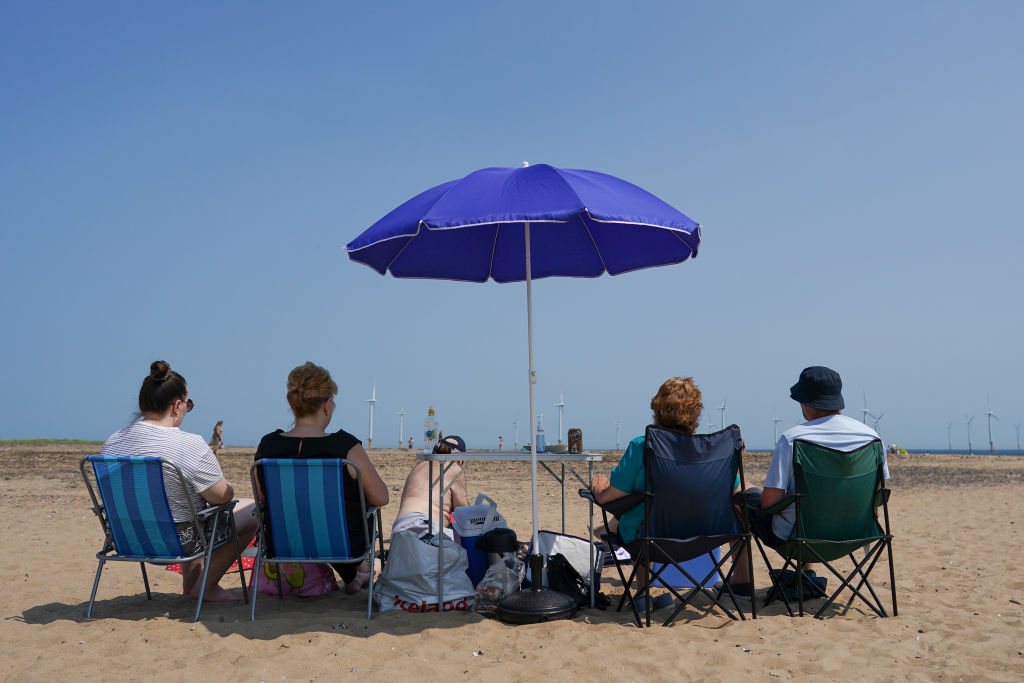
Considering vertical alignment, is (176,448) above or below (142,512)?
above

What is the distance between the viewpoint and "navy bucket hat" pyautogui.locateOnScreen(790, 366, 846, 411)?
4.12 meters

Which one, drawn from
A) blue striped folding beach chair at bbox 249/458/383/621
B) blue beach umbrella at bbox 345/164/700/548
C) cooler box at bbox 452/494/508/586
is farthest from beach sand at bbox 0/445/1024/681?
blue beach umbrella at bbox 345/164/700/548

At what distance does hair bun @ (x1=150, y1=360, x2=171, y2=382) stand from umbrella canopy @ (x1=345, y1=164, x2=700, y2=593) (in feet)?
4.03

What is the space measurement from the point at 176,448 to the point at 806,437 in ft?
11.0

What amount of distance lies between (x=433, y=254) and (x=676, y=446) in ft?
7.42

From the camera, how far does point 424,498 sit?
477 cm

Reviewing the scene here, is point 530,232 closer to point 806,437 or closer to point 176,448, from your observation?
point 806,437

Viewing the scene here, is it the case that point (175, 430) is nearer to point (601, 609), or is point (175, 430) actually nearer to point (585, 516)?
point (601, 609)

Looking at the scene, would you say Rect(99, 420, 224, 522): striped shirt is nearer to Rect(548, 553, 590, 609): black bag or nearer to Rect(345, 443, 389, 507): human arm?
Rect(345, 443, 389, 507): human arm

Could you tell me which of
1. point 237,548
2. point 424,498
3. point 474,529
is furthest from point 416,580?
point 237,548

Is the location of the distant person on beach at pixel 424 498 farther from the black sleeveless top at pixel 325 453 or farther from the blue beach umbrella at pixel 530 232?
the blue beach umbrella at pixel 530 232

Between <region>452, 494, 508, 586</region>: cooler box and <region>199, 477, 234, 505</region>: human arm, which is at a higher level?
<region>199, 477, 234, 505</region>: human arm

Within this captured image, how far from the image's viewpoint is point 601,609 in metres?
4.19

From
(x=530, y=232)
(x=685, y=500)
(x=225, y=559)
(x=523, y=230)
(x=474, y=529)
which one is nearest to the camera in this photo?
(x=685, y=500)
